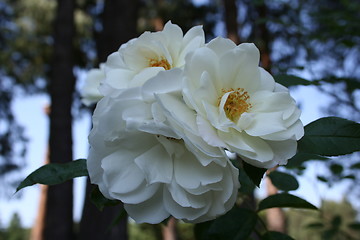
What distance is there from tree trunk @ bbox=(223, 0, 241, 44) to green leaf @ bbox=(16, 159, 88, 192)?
210 inches

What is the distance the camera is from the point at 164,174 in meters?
0.62

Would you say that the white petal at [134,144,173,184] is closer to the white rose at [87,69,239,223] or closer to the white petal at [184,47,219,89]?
the white rose at [87,69,239,223]

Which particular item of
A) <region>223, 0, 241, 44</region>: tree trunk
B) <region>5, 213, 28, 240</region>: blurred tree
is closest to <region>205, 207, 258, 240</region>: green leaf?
<region>223, 0, 241, 44</region>: tree trunk

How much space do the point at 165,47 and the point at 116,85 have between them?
0.45ft

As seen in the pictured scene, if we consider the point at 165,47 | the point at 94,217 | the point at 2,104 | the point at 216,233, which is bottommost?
the point at 2,104

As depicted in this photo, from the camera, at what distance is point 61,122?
196 inches

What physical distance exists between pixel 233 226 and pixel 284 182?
→ 0.30m

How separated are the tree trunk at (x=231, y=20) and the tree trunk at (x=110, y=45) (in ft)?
5.65

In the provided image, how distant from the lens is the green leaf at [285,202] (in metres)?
0.87

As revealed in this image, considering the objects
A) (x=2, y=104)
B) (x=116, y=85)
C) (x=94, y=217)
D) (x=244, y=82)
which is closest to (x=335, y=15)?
(x=244, y=82)

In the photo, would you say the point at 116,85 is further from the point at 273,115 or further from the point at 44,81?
the point at 44,81

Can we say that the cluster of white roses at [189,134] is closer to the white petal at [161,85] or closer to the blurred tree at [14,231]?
the white petal at [161,85]

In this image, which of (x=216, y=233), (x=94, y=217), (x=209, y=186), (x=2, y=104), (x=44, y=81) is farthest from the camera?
(x=44, y=81)

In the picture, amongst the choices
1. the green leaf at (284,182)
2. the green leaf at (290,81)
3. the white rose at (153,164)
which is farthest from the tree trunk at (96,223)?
the white rose at (153,164)
